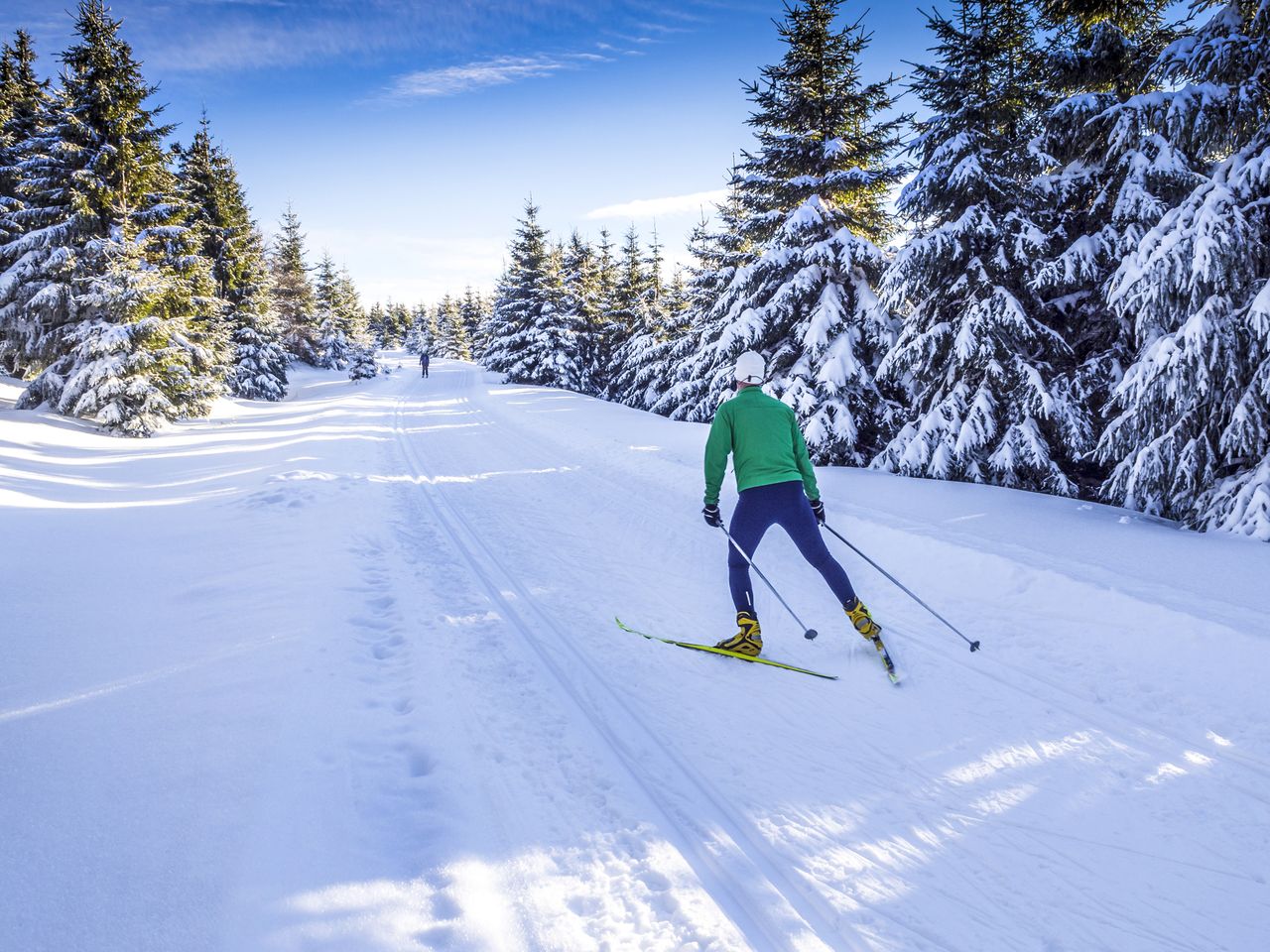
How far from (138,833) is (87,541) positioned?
539 cm

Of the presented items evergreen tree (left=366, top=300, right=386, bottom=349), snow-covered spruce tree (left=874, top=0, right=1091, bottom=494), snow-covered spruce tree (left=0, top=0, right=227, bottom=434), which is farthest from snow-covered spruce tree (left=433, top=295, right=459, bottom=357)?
snow-covered spruce tree (left=874, top=0, right=1091, bottom=494)

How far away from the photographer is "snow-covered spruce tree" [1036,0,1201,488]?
873 centimetres

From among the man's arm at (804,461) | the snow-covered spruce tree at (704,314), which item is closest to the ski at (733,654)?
the man's arm at (804,461)

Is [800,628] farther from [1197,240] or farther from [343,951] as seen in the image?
[1197,240]

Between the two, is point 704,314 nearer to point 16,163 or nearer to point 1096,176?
point 1096,176

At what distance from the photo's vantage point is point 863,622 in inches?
177

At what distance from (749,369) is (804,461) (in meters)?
0.86

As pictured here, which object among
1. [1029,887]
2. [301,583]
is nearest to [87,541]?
[301,583]

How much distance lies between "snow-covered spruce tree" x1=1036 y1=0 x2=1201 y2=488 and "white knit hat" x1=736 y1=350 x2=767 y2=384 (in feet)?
22.7

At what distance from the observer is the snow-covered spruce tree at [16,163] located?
16.3 meters

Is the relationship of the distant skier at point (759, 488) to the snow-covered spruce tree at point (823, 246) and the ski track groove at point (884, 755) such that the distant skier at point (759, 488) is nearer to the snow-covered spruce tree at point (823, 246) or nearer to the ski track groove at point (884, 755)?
the ski track groove at point (884, 755)

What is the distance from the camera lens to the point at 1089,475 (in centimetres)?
1051

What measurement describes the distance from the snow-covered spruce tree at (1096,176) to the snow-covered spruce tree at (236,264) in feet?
85.6

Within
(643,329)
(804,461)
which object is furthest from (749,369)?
(643,329)
